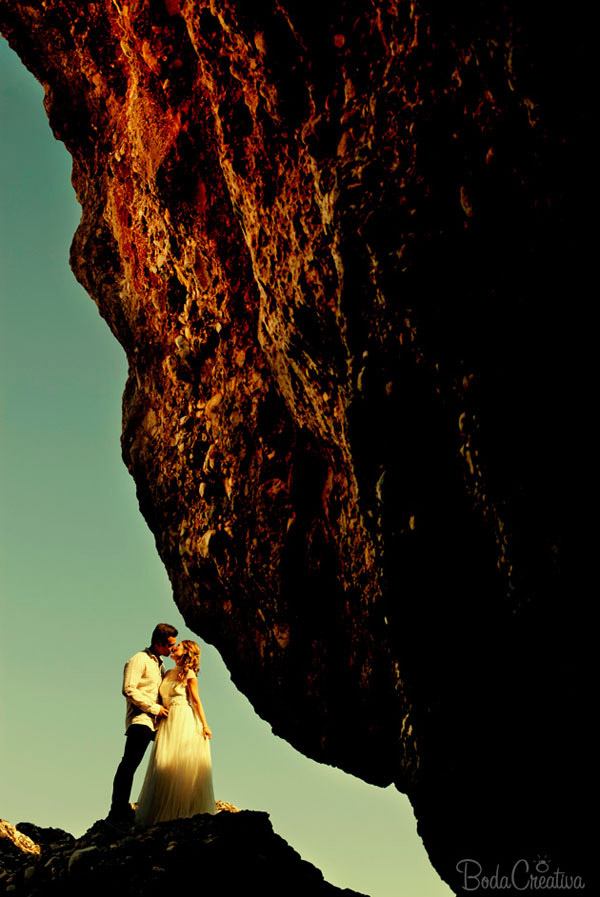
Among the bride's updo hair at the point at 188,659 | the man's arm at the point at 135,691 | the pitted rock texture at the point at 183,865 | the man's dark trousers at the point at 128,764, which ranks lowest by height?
the pitted rock texture at the point at 183,865

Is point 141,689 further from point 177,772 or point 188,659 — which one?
point 177,772

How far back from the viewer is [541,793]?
5.82m

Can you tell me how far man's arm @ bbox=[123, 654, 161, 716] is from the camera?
9.41 m

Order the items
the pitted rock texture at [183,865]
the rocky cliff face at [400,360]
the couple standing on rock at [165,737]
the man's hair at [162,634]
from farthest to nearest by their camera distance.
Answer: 1. the man's hair at [162,634]
2. the couple standing on rock at [165,737]
3. the pitted rock texture at [183,865]
4. the rocky cliff face at [400,360]

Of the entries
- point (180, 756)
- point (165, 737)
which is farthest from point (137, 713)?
point (180, 756)

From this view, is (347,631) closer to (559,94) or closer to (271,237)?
(271,237)

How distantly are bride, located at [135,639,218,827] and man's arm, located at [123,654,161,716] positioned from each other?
34cm

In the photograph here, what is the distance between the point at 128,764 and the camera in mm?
9219

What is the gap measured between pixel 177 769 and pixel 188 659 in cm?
129

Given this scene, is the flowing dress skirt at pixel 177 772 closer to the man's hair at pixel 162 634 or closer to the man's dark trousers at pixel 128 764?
the man's dark trousers at pixel 128 764

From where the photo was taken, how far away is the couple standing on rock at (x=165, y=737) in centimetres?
922

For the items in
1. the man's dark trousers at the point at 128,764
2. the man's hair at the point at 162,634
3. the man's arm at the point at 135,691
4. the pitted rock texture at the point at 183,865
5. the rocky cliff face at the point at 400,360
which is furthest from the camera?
the man's hair at the point at 162,634

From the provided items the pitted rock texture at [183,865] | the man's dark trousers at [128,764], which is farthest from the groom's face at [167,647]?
the pitted rock texture at [183,865]

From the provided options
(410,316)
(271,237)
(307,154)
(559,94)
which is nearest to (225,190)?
(271,237)
